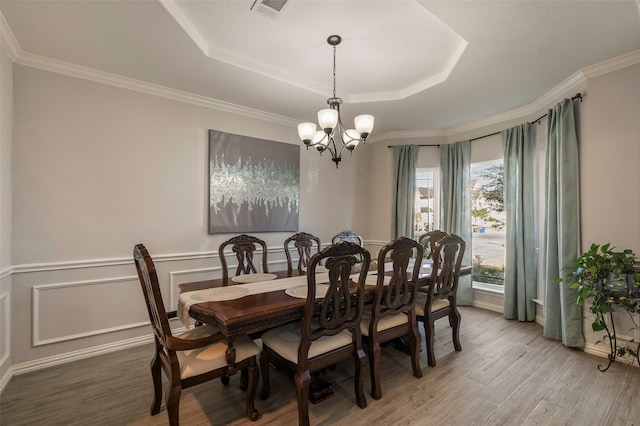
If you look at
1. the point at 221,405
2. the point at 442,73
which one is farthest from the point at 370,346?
the point at 442,73

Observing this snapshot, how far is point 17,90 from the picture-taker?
2520 millimetres

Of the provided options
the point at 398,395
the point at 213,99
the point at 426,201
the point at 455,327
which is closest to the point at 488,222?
the point at 426,201

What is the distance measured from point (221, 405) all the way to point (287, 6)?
2891mm

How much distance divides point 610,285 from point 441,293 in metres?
1.49

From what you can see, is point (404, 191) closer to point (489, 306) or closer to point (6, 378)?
point (489, 306)

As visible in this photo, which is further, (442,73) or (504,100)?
(504,100)

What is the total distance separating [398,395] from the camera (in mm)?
2156

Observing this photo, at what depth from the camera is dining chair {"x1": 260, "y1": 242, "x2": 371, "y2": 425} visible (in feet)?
5.73

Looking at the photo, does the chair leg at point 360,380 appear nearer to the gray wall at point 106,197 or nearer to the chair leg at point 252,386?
the chair leg at point 252,386

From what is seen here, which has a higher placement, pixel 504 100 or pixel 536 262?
pixel 504 100

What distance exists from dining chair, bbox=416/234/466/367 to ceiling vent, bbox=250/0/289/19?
2.25 metres

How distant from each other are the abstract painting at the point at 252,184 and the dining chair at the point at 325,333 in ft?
6.21

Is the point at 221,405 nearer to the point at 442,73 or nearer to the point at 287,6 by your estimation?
the point at 287,6

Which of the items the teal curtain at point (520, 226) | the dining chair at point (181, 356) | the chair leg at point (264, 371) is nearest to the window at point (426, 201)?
the teal curtain at point (520, 226)
